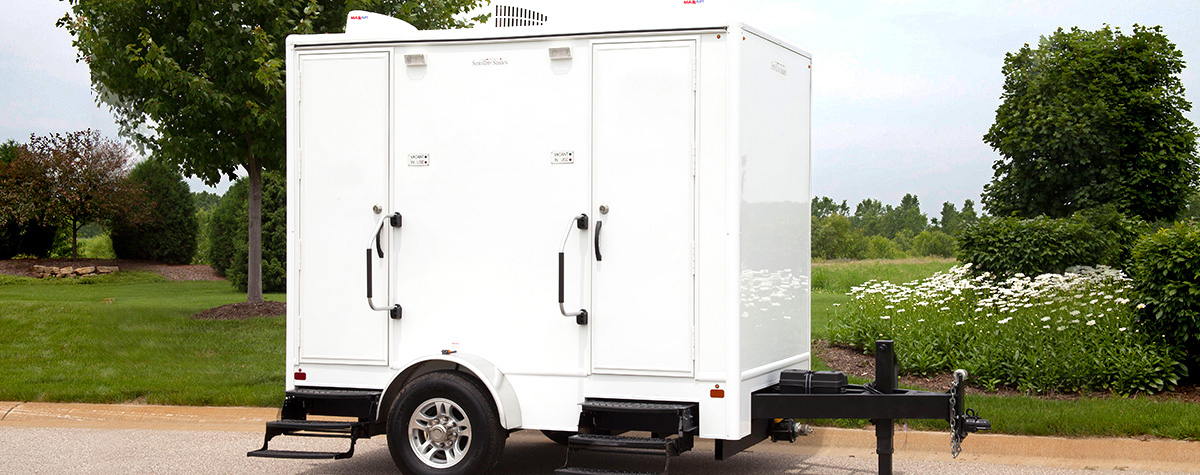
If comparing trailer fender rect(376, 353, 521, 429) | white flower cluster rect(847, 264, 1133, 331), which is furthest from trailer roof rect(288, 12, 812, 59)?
white flower cluster rect(847, 264, 1133, 331)

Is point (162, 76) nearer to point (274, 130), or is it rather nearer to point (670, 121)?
point (274, 130)

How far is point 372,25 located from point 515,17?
0.99 meters

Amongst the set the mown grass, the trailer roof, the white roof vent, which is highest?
the white roof vent

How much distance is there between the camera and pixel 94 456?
26.8 ft

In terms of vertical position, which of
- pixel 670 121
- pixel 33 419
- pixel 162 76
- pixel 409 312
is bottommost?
pixel 33 419

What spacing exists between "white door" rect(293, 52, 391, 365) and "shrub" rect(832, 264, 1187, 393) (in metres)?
5.79

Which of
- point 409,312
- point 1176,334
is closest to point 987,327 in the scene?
point 1176,334

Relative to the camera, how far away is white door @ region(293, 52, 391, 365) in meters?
7.02

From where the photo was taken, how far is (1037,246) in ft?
44.2

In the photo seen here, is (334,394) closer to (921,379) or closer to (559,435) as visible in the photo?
(559,435)

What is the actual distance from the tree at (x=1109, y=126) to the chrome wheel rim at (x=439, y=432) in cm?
1206

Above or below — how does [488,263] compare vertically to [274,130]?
below

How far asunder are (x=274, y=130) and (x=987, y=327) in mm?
10758

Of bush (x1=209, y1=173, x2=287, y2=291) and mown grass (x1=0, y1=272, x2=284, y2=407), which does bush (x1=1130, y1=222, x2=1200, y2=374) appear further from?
bush (x1=209, y1=173, x2=287, y2=291)
